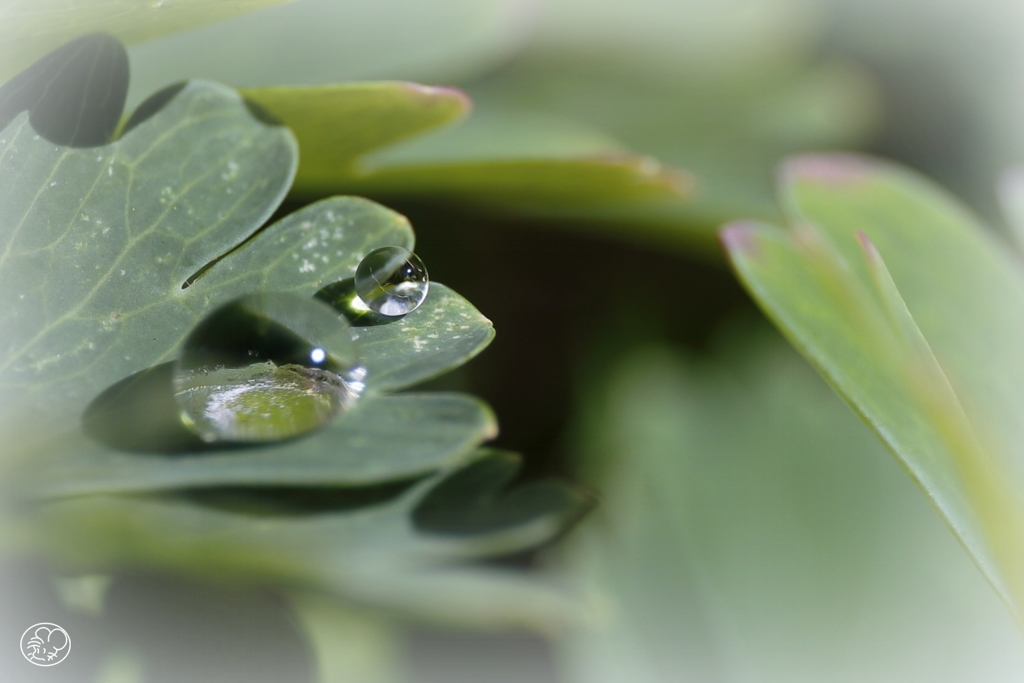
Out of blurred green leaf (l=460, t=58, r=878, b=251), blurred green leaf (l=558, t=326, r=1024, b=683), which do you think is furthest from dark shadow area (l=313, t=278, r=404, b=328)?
blurred green leaf (l=460, t=58, r=878, b=251)

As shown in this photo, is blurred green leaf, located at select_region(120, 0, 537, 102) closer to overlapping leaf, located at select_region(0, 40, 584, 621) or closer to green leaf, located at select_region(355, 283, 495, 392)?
overlapping leaf, located at select_region(0, 40, 584, 621)

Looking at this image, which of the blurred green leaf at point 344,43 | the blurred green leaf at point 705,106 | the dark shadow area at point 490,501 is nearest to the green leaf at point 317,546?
the dark shadow area at point 490,501

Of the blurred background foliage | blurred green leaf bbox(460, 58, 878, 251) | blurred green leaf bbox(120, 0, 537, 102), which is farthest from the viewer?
blurred green leaf bbox(460, 58, 878, 251)

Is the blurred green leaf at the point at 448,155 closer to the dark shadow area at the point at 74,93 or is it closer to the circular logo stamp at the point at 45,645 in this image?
the dark shadow area at the point at 74,93

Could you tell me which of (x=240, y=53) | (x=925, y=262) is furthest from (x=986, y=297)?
(x=240, y=53)

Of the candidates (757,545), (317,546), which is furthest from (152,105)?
(757,545)

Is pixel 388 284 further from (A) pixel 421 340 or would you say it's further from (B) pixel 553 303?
(B) pixel 553 303
